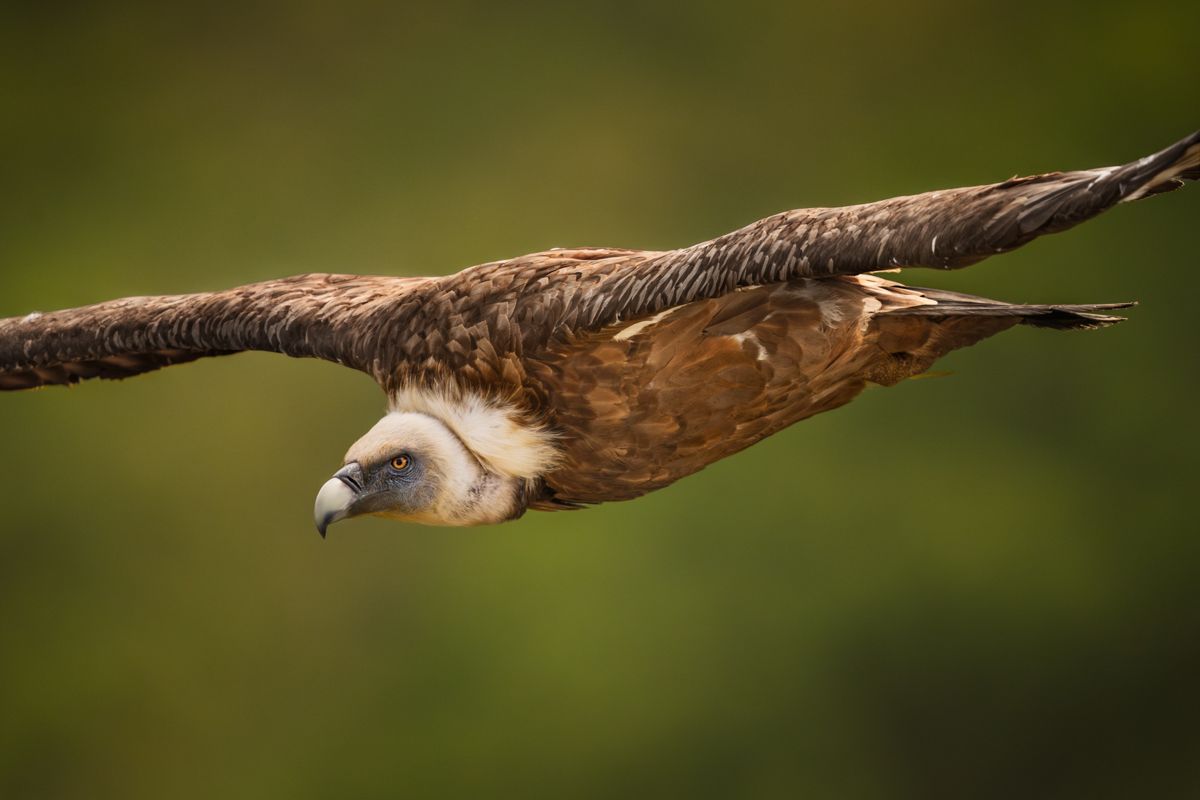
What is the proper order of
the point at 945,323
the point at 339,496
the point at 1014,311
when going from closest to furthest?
1. the point at 1014,311
2. the point at 945,323
3. the point at 339,496

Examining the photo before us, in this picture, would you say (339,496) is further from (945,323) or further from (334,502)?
(945,323)

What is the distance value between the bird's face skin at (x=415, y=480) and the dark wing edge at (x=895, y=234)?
1.79 ft

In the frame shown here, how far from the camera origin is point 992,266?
20.5 feet

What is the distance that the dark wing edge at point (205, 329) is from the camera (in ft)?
11.1

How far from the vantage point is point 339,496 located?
3.19 m

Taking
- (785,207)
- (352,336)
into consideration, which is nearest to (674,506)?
(785,207)

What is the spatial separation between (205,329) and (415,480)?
814 mm

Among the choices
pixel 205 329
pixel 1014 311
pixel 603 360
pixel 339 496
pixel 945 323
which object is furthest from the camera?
pixel 205 329

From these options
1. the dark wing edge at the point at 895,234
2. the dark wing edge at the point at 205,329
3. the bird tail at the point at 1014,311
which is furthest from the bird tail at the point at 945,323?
the dark wing edge at the point at 205,329

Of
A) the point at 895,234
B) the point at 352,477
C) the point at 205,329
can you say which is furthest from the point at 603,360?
the point at 205,329

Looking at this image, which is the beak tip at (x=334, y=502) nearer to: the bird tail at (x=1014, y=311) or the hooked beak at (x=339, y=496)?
the hooked beak at (x=339, y=496)

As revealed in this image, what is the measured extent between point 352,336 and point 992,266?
148 inches

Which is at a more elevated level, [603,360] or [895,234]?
[895,234]

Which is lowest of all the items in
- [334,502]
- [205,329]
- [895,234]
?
[334,502]
